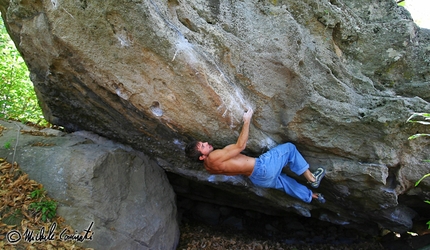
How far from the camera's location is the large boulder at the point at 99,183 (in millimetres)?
4016

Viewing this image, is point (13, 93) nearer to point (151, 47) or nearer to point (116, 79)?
point (116, 79)

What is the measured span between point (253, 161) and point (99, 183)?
2170 millimetres

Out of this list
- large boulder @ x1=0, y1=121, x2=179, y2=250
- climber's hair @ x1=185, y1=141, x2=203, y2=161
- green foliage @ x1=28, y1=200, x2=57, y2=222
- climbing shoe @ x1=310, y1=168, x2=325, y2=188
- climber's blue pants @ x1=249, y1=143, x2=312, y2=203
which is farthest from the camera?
climbing shoe @ x1=310, y1=168, x2=325, y2=188

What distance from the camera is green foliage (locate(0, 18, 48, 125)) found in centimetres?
673

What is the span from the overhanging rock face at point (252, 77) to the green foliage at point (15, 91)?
2599mm

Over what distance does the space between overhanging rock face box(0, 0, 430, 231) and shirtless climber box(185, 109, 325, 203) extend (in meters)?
0.17

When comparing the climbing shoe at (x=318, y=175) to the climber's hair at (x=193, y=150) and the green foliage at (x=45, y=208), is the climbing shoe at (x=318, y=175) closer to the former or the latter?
the climber's hair at (x=193, y=150)

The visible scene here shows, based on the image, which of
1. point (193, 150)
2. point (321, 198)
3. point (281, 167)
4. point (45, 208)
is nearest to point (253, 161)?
point (281, 167)

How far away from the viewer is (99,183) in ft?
13.8

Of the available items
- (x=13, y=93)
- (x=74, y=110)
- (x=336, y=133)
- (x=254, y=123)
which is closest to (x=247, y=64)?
(x=254, y=123)
